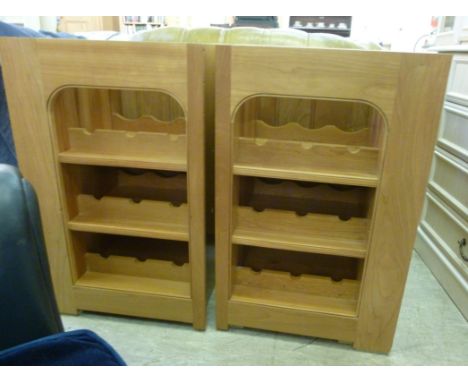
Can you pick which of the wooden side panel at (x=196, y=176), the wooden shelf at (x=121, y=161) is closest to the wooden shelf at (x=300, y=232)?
the wooden side panel at (x=196, y=176)

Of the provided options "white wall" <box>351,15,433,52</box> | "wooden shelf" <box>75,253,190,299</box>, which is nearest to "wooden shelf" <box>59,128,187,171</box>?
"wooden shelf" <box>75,253,190,299</box>

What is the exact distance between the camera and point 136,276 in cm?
117

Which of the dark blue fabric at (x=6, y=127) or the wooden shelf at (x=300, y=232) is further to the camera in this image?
the dark blue fabric at (x=6, y=127)

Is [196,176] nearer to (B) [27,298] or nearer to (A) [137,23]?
(B) [27,298]

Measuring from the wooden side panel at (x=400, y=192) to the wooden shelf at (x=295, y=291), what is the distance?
70mm

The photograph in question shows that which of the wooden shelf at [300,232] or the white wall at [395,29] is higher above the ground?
the white wall at [395,29]

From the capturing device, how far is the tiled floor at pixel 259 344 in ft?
3.32

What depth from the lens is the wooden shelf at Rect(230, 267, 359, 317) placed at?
3.44 ft

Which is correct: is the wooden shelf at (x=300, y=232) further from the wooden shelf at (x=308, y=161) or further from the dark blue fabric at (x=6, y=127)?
the dark blue fabric at (x=6, y=127)

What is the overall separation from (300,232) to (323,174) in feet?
0.63

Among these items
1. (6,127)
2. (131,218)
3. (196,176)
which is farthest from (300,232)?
(6,127)

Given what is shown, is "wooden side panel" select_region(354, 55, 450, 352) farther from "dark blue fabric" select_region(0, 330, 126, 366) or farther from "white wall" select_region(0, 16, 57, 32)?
"white wall" select_region(0, 16, 57, 32)

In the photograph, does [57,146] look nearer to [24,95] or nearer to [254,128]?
[24,95]

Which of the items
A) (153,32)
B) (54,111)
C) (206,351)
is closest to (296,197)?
(206,351)
